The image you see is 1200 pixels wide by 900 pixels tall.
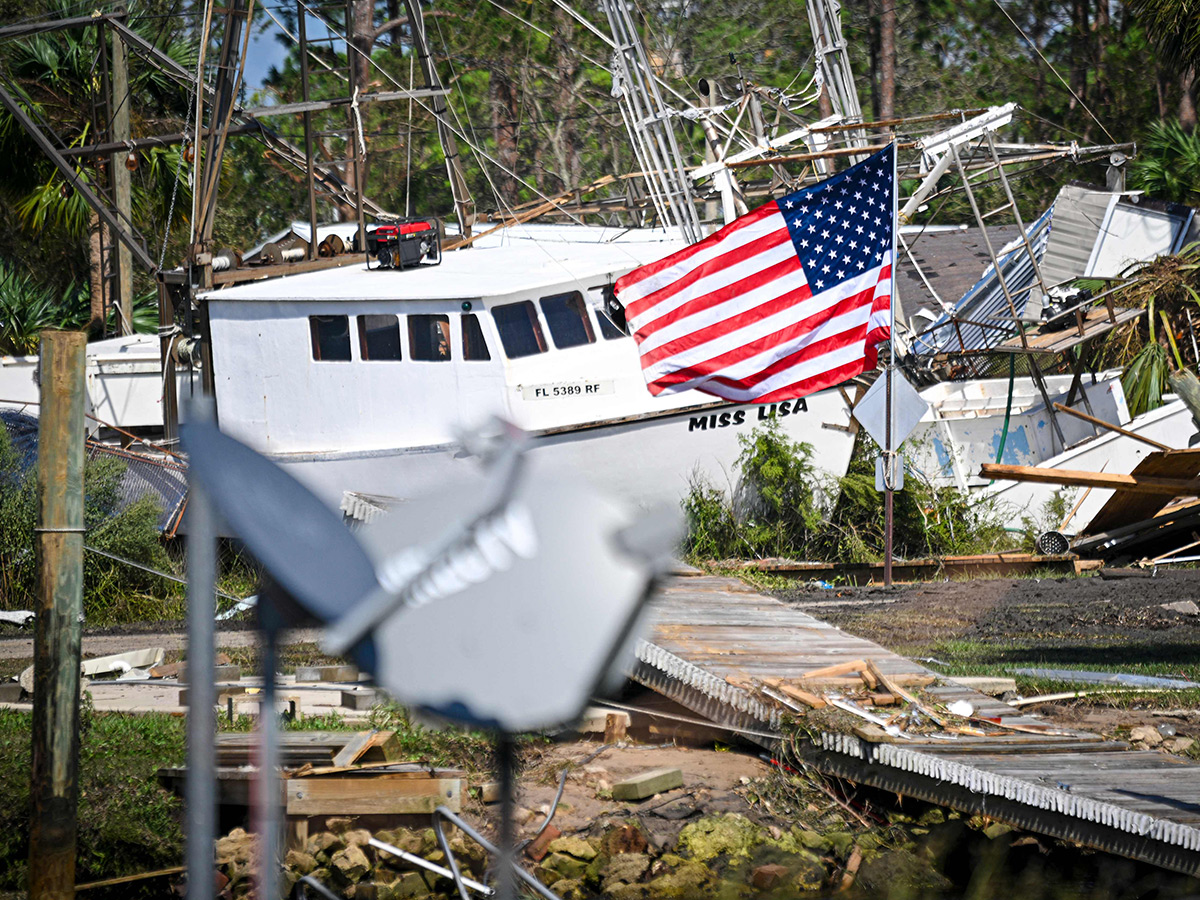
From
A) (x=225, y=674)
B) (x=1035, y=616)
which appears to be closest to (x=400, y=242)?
(x=225, y=674)

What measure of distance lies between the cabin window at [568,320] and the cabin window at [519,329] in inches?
7.0

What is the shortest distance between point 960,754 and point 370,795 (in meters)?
3.04

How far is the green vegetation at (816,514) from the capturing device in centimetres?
1540

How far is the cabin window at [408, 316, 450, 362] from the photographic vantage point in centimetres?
1473

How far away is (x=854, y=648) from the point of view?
9.03m

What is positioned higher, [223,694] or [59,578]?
[59,578]

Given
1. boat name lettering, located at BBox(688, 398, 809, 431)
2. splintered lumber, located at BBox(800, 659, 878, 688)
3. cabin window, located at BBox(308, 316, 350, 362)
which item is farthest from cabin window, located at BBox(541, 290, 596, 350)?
splintered lumber, located at BBox(800, 659, 878, 688)

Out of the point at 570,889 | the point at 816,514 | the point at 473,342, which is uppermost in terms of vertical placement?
the point at 473,342

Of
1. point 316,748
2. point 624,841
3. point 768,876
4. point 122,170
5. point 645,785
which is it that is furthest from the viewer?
point 122,170

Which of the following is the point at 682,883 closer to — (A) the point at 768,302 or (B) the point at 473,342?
(A) the point at 768,302

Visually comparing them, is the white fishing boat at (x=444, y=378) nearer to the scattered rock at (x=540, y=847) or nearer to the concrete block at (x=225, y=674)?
the concrete block at (x=225, y=674)

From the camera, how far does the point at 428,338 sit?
48.4 ft

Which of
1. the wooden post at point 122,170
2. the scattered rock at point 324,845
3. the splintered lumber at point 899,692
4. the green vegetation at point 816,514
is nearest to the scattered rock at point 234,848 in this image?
the scattered rock at point 324,845

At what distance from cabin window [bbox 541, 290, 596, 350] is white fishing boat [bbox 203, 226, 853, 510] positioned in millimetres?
15
